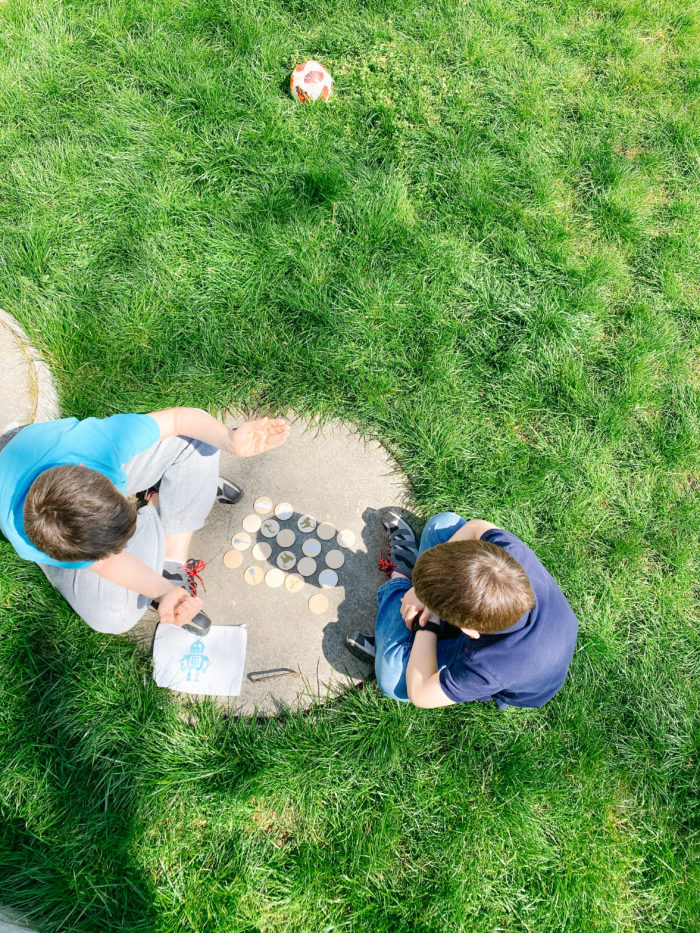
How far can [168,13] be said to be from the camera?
3609 millimetres

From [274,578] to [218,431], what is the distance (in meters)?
0.81

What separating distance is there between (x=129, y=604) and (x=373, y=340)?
1.85m

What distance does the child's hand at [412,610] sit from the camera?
2.29 metres

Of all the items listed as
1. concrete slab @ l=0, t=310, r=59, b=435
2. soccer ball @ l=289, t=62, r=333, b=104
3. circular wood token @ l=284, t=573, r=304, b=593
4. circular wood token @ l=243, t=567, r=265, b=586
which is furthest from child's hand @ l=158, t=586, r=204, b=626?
soccer ball @ l=289, t=62, r=333, b=104

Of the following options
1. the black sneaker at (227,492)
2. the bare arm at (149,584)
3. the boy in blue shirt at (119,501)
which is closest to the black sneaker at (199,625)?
the boy in blue shirt at (119,501)

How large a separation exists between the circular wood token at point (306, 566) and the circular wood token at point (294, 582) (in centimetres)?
3

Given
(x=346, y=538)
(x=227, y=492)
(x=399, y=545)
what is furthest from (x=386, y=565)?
(x=227, y=492)

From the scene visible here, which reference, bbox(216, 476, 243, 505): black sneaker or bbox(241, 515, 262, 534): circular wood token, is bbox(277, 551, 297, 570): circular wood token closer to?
bbox(241, 515, 262, 534): circular wood token

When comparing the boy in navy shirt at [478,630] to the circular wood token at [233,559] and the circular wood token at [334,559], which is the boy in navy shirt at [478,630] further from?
the circular wood token at [233,559]

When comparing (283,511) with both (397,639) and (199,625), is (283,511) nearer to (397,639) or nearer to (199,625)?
(199,625)

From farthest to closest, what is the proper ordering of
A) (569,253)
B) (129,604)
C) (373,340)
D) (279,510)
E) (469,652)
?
(569,253)
(373,340)
(279,510)
(129,604)
(469,652)

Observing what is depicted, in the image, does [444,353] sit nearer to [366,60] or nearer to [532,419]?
[532,419]

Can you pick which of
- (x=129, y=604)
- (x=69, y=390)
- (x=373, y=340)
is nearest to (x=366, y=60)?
(x=373, y=340)

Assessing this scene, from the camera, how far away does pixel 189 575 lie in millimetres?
2775
